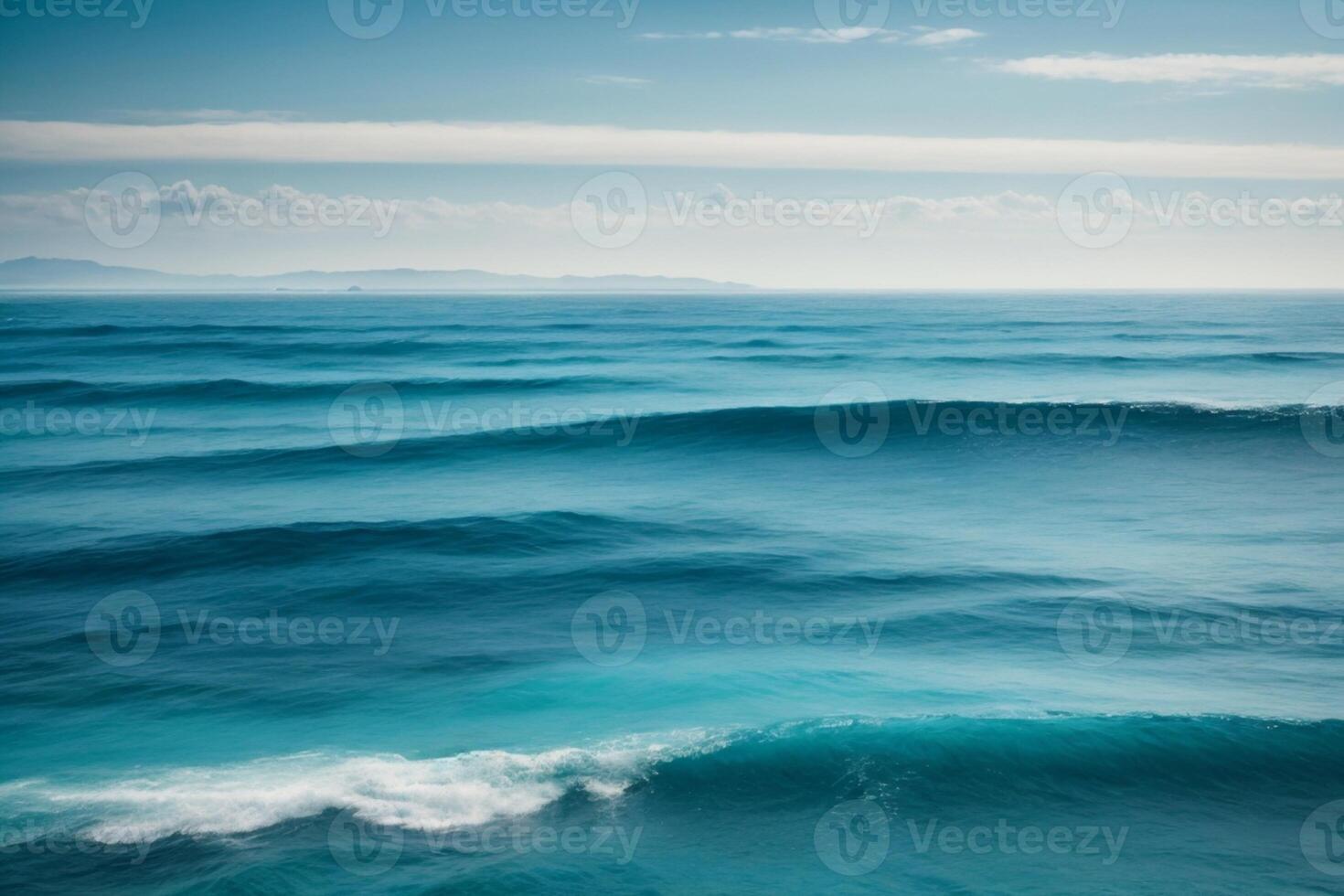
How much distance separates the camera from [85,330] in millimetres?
71938

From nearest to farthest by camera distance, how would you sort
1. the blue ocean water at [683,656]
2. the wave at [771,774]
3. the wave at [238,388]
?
the blue ocean water at [683,656] < the wave at [771,774] < the wave at [238,388]

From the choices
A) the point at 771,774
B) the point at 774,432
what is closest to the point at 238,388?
the point at 774,432

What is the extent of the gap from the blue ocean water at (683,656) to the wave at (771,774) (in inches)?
1.7

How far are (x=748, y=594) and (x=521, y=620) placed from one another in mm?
3525

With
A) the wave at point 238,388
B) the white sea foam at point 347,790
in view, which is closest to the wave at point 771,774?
the white sea foam at point 347,790

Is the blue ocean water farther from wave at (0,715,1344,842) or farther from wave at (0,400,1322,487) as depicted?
wave at (0,400,1322,487)

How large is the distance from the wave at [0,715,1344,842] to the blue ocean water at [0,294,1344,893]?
0.04 metres

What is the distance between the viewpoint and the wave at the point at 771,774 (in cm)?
855

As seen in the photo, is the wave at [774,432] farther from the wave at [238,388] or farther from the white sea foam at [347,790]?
the white sea foam at [347,790]

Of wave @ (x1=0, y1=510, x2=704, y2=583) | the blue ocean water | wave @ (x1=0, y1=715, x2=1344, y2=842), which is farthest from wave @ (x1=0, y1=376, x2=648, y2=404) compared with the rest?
wave @ (x1=0, y1=715, x2=1344, y2=842)

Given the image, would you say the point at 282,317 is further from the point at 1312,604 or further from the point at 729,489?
the point at 1312,604

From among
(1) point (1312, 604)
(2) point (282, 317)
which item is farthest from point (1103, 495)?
(2) point (282, 317)

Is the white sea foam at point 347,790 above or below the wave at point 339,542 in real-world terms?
below

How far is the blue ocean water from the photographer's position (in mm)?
8102
